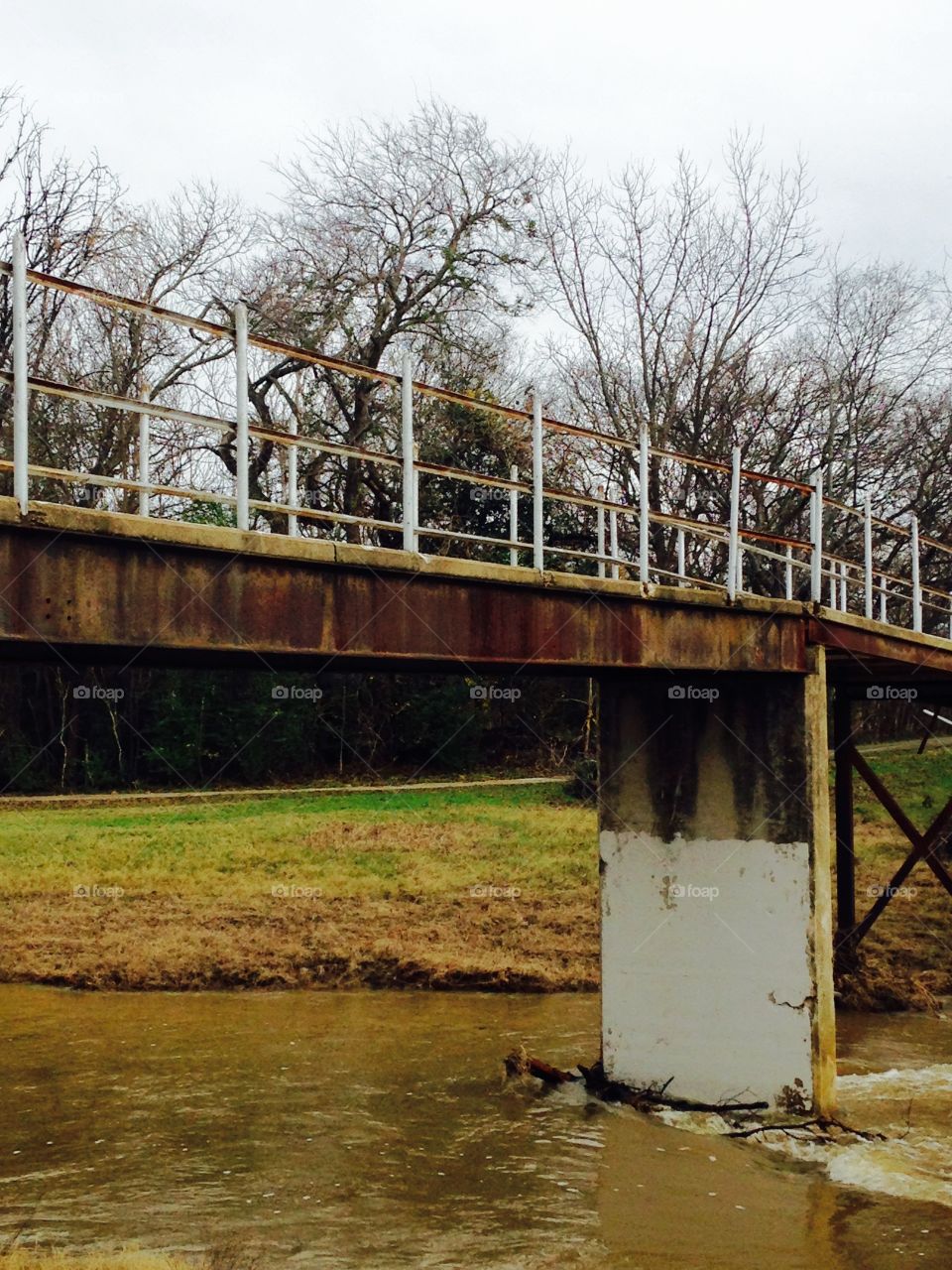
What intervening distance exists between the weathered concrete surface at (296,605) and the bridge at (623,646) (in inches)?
0.6

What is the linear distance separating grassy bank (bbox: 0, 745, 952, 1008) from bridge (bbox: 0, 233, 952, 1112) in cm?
684

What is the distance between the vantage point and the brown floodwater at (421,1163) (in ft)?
30.2

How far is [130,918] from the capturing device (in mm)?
21141

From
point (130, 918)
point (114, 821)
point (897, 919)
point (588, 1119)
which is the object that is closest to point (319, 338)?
point (114, 821)

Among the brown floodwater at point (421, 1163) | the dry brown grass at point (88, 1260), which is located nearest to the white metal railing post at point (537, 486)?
the brown floodwater at point (421, 1163)

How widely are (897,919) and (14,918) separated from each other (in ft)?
44.6

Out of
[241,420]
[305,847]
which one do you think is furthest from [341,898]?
[241,420]

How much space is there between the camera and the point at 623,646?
34.4 feet

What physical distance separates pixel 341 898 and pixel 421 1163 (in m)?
11.7

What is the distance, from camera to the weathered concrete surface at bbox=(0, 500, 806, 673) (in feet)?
22.5

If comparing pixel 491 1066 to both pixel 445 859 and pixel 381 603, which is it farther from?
pixel 445 859

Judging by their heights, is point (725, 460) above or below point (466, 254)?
below

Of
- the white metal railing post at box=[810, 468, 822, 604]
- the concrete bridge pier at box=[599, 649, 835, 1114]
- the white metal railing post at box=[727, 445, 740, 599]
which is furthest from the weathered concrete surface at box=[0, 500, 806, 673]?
the white metal railing post at box=[810, 468, 822, 604]

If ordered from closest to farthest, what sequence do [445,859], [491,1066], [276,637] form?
[276,637] → [491,1066] → [445,859]
